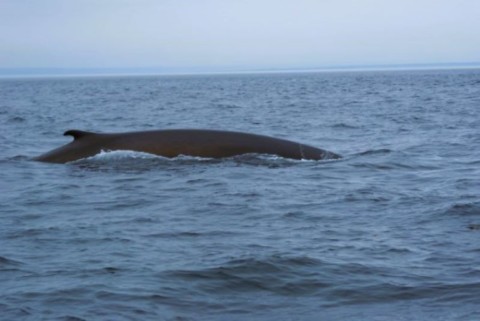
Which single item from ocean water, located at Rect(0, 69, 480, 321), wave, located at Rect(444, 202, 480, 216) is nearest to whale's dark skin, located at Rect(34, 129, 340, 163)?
ocean water, located at Rect(0, 69, 480, 321)

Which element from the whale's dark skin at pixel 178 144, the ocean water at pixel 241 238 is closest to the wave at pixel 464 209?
the ocean water at pixel 241 238

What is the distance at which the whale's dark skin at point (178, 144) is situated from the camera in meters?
14.0

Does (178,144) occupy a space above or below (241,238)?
above

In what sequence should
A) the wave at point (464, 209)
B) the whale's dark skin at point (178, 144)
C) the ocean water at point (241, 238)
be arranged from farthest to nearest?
1. the whale's dark skin at point (178, 144)
2. the wave at point (464, 209)
3. the ocean water at point (241, 238)

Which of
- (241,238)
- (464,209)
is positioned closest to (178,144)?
(464,209)

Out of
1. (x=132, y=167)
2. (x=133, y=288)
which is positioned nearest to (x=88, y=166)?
(x=132, y=167)

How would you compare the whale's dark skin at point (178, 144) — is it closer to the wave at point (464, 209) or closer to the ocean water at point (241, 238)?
the ocean water at point (241, 238)

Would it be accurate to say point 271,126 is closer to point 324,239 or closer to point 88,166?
point 88,166

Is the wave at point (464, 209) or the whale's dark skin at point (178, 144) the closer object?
the wave at point (464, 209)

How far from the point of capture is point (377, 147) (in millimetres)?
18078

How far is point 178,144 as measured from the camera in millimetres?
14203

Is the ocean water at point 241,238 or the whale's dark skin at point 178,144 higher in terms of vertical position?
the whale's dark skin at point 178,144

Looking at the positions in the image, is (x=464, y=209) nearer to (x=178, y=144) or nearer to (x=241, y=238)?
(x=241, y=238)

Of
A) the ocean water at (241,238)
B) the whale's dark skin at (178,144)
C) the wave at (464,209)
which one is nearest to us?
the ocean water at (241,238)
